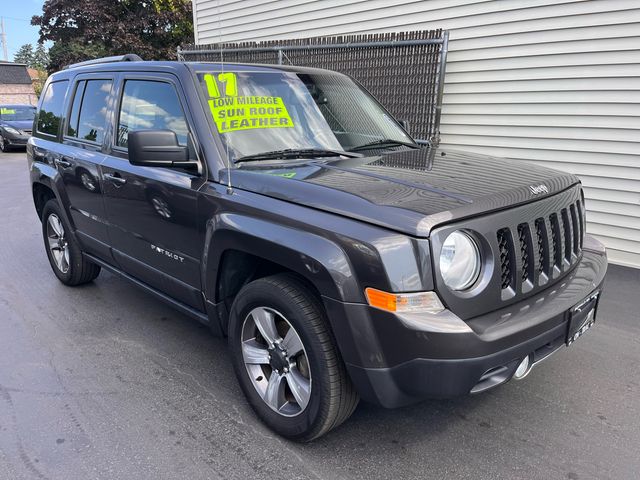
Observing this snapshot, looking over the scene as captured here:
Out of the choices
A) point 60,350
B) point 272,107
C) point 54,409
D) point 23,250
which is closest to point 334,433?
point 54,409

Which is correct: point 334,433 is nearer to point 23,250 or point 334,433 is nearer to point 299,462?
point 299,462

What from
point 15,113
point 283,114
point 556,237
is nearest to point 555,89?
point 556,237

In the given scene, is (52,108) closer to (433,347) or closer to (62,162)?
(62,162)

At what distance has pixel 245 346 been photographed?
2773 millimetres

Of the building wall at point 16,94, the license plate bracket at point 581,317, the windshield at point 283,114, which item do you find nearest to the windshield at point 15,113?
the windshield at point 283,114

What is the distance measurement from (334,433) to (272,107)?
1914mm

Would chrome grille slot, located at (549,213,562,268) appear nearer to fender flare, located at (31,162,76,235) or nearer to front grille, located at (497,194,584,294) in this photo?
front grille, located at (497,194,584,294)

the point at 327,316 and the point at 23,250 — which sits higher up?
the point at 327,316

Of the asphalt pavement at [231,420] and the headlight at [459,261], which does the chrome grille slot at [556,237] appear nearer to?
the headlight at [459,261]

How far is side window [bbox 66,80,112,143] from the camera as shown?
3.85m

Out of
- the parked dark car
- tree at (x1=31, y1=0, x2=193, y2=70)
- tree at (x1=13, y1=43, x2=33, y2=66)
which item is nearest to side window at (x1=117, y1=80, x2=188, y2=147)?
the parked dark car

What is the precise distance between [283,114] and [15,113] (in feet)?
64.1

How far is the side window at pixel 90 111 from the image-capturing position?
3846mm

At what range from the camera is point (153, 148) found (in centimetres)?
274
